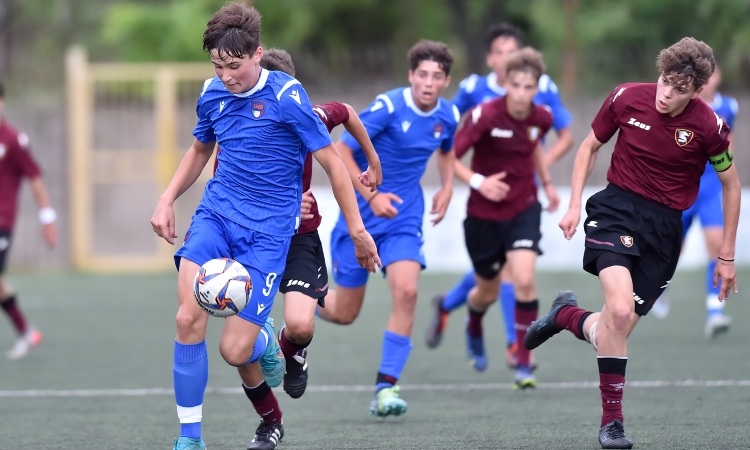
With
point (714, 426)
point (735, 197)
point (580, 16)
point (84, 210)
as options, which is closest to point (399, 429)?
point (714, 426)

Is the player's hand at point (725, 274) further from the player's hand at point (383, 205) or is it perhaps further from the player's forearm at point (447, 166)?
the player's forearm at point (447, 166)

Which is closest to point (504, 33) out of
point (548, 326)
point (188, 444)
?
point (548, 326)

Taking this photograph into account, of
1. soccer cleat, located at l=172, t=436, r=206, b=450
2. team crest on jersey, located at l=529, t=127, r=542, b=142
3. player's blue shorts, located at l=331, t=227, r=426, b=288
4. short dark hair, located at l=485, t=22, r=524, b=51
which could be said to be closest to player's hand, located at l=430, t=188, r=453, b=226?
player's blue shorts, located at l=331, t=227, r=426, b=288

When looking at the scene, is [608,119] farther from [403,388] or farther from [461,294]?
[461,294]

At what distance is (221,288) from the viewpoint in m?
5.59

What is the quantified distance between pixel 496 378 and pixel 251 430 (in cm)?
252

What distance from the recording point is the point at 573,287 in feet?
48.9

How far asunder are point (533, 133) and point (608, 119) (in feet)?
7.55

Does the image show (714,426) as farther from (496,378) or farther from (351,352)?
(351,352)

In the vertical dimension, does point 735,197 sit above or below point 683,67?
below

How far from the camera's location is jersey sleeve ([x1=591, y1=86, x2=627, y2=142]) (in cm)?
646

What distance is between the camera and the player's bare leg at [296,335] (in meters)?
6.54

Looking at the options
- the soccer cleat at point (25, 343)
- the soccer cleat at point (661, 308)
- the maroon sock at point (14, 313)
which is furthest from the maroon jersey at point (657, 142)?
the maroon sock at point (14, 313)

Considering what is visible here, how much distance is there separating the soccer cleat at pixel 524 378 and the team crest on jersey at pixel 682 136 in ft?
7.90
